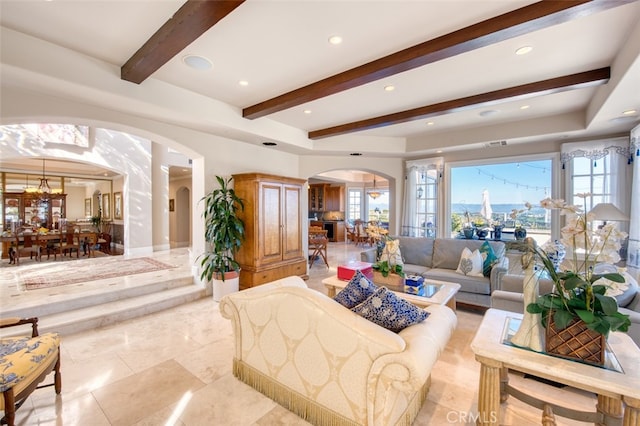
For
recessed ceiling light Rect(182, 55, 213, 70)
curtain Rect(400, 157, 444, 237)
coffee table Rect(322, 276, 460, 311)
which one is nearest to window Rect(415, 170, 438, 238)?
curtain Rect(400, 157, 444, 237)

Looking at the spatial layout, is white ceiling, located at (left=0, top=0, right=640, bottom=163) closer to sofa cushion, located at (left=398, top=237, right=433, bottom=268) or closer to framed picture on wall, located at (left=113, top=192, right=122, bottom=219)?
sofa cushion, located at (left=398, top=237, right=433, bottom=268)

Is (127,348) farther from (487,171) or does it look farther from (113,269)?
(487,171)

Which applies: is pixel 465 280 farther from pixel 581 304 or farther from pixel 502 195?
pixel 581 304

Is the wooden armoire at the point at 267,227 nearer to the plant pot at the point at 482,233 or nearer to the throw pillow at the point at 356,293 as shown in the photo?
the throw pillow at the point at 356,293

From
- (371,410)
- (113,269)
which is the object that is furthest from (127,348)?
(113,269)

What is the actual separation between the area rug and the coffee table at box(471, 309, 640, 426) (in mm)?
5473

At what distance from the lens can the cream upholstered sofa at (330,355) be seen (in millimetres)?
1440

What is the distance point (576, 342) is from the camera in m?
1.43

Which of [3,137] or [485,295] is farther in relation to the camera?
[3,137]

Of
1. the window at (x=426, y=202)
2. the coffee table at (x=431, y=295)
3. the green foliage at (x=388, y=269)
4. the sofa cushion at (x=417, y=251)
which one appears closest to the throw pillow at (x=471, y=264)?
the sofa cushion at (x=417, y=251)

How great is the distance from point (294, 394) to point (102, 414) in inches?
52.5

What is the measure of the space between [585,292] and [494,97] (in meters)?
2.74

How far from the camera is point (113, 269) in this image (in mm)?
5324

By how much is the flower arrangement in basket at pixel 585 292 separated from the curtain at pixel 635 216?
3219 mm
